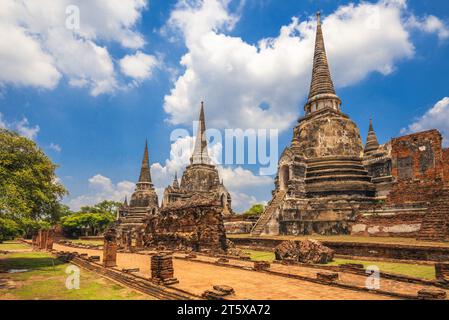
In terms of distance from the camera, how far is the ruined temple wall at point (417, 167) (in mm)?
20797

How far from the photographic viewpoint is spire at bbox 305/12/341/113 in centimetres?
3441

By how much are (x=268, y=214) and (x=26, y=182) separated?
58.8 feet

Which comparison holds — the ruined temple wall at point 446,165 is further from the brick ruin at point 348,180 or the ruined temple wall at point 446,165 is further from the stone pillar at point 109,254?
the stone pillar at point 109,254

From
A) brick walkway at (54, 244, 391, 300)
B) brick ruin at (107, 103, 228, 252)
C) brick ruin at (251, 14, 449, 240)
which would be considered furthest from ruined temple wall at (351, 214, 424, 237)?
brick walkway at (54, 244, 391, 300)

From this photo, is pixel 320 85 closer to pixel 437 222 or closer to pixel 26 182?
pixel 437 222

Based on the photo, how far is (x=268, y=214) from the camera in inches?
1032

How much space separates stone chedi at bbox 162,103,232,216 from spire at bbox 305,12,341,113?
19.5 meters

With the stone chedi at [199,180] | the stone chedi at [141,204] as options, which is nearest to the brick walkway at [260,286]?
the stone chedi at [199,180]

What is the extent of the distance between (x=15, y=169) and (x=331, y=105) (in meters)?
29.7

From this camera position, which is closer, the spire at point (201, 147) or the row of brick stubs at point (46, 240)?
the row of brick stubs at point (46, 240)

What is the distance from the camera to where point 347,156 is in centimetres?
2991

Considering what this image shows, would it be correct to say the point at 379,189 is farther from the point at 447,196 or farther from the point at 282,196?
the point at 447,196

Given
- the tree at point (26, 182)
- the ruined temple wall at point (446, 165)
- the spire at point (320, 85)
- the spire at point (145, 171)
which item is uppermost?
the spire at point (320, 85)

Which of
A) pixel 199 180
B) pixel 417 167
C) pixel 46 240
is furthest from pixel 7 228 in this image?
pixel 199 180
